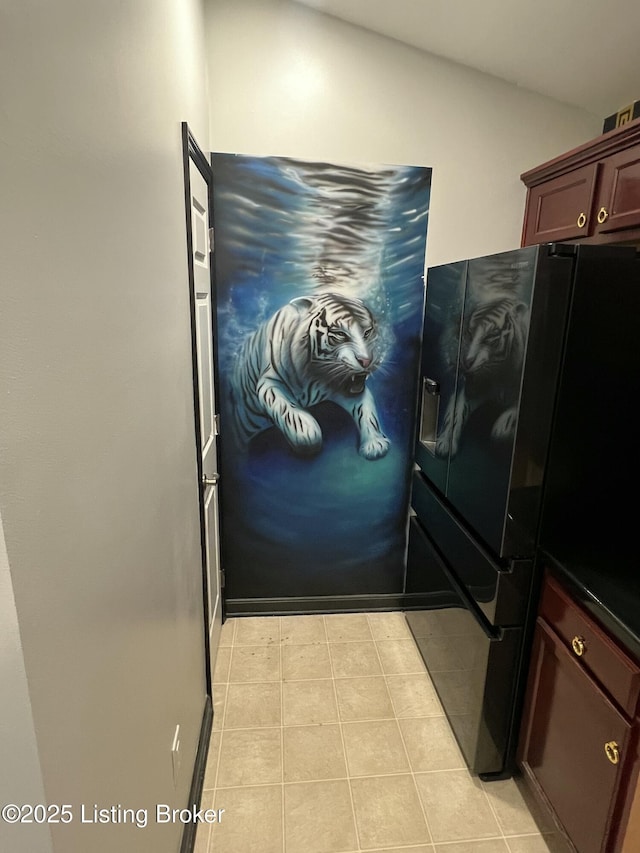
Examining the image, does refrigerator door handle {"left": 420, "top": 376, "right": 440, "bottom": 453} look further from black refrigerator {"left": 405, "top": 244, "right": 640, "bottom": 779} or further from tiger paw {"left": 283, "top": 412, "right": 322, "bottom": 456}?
tiger paw {"left": 283, "top": 412, "right": 322, "bottom": 456}

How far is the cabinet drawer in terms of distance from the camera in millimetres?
1233

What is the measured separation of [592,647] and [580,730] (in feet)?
0.90

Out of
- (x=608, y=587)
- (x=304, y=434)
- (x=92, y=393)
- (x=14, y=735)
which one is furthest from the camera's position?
(x=304, y=434)

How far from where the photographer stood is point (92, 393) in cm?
76

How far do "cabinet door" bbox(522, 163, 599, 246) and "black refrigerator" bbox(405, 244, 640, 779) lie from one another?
50cm

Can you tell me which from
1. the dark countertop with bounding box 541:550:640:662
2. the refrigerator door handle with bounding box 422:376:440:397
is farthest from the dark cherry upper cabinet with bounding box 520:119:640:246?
the dark countertop with bounding box 541:550:640:662

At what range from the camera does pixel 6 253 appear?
519 millimetres

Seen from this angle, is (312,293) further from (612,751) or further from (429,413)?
(612,751)

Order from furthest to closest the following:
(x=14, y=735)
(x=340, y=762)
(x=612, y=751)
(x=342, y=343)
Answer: (x=342, y=343) < (x=340, y=762) < (x=612, y=751) < (x=14, y=735)

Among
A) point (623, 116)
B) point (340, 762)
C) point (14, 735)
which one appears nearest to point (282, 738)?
point (340, 762)

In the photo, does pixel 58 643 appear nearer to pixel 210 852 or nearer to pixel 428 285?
pixel 210 852

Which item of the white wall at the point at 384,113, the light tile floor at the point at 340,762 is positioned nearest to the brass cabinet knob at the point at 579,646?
the light tile floor at the point at 340,762

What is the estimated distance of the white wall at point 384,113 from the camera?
2123 mm

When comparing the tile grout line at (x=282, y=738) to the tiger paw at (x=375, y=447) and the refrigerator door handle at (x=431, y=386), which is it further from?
the refrigerator door handle at (x=431, y=386)
